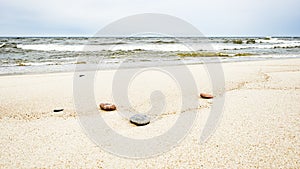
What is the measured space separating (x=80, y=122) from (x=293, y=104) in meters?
4.15

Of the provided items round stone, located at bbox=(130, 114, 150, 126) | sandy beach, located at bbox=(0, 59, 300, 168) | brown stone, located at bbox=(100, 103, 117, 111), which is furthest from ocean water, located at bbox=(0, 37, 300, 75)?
round stone, located at bbox=(130, 114, 150, 126)

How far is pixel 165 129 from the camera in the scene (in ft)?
12.6

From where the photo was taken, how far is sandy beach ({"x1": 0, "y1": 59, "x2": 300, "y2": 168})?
113 inches

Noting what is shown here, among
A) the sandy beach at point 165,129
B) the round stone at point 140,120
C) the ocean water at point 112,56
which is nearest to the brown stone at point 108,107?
the sandy beach at point 165,129

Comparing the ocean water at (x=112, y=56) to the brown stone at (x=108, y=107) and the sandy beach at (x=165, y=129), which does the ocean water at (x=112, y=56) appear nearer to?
the sandy beach at (x=165, y=129)

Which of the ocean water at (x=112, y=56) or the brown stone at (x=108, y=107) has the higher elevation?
the ocean water at (x=112, y=56)

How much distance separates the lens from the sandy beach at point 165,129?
2859mm

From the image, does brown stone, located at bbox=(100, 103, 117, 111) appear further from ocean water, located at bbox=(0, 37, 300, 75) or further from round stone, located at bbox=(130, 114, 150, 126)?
ocean water, located at bbox=(0, 37, 300, 75)

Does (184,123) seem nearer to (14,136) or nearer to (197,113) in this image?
(197,113)

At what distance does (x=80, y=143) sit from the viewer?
3.38m

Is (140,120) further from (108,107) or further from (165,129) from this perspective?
(108,107)

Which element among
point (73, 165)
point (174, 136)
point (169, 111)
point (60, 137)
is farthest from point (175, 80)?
point (73, 165)

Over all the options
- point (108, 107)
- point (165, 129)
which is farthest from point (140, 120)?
point (108, 107)

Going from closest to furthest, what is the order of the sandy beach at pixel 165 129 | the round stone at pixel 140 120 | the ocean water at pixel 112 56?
the sandy beach at pixel 165 129, the round stone at pixel 140 120, the ocean water at pixel 112 56
